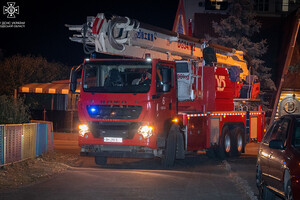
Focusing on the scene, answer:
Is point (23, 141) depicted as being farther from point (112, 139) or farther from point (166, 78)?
point (166, 78)

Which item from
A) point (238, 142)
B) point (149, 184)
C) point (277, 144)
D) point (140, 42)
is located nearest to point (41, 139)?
point (140, 42)

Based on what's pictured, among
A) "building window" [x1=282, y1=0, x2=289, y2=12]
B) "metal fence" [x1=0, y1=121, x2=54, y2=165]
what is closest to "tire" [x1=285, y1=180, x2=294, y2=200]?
"metal fence" [x1=0, y1=121, x2=54, y2=165]

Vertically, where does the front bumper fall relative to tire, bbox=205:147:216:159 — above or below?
above

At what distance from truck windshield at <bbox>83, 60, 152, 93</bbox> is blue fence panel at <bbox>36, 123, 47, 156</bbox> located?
2150 mm

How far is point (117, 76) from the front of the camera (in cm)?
1409

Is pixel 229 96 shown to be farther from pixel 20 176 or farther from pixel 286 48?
pixel 286 48

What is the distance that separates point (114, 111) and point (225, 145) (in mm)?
5916

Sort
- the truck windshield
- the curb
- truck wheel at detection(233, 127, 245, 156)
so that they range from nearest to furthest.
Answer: the curb < the truck windshield < truck wheel at detection(233, 127, 245, 156)

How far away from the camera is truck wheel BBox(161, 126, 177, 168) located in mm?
14539

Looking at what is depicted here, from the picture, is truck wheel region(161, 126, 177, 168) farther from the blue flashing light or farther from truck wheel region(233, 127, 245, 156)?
truck wheel region(233, 127, 245, 156)

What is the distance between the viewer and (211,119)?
680 inches

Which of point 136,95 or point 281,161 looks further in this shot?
point 136,95

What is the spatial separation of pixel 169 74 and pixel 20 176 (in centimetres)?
498

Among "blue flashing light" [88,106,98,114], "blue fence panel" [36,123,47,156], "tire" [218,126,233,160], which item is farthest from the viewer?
"tire" [218,126,233,160]
